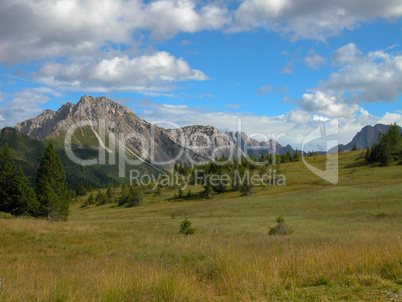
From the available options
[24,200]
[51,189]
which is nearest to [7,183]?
[24,200]

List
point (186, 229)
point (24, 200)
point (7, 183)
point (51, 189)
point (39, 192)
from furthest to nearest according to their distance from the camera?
point (7, 183)
point (39, 192)
point (24, 200)
point (51, 189)
point (186, 229)

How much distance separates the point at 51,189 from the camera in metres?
35.7

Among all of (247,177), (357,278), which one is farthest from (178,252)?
(247,177)

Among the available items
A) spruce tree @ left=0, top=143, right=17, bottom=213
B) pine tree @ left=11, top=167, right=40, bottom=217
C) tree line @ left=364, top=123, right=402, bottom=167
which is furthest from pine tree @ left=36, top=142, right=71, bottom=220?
tree line @ left=364, top=123, right=402, bottom=167

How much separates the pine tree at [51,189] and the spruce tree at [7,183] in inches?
136

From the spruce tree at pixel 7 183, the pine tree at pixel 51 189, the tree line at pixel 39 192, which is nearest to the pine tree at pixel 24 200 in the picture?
the tree line at pixel 39 192

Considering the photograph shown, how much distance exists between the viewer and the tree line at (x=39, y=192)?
35.4m

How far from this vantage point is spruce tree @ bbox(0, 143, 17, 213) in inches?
1470

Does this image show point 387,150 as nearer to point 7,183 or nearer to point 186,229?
point 186,229

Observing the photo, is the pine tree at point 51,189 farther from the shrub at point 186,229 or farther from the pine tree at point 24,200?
the shrub at point 186,229

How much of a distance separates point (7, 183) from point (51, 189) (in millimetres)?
8482

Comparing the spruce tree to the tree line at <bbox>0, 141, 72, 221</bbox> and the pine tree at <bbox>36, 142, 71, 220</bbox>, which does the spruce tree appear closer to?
the tree line at <bbox>0, 141, 72, 221</bbox>

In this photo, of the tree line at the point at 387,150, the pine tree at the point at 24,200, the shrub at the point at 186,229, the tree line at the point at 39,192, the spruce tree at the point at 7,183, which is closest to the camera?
the shrub at the point at 186,229

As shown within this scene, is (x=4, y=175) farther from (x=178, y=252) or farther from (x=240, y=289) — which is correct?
(x=240, y=289)
